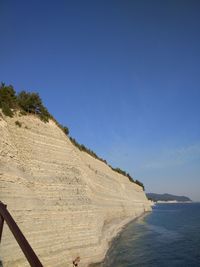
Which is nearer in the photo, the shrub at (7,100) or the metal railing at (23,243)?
the metal railing at (23,243)

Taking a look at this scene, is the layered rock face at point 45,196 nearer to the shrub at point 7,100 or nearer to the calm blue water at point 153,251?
the shrub at point 7,100

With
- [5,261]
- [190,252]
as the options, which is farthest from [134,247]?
[5,261]

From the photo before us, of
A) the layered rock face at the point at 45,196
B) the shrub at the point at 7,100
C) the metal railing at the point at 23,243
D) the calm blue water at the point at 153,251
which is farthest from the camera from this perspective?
the calm blue water at the point at 153,251

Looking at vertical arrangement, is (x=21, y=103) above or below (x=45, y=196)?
above

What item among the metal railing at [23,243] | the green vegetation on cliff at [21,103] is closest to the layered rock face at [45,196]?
the green vegetation on cliff at [21,103]

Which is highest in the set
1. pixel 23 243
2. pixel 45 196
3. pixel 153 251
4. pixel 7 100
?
pixel 7 100

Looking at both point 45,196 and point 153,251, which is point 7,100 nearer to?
point 45,196

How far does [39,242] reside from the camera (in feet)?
63.4

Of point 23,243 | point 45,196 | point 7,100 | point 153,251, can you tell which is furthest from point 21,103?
point 23,243

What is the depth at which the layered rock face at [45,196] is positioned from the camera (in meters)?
18.4

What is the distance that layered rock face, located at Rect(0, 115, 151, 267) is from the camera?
18384 mm

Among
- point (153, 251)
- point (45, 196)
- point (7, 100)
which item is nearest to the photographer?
point (45, 196)

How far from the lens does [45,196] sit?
880 inches

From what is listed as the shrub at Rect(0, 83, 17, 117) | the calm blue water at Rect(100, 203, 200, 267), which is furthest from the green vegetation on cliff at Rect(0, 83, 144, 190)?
the calm blue water at Rect(100, 203, 200, 267)
